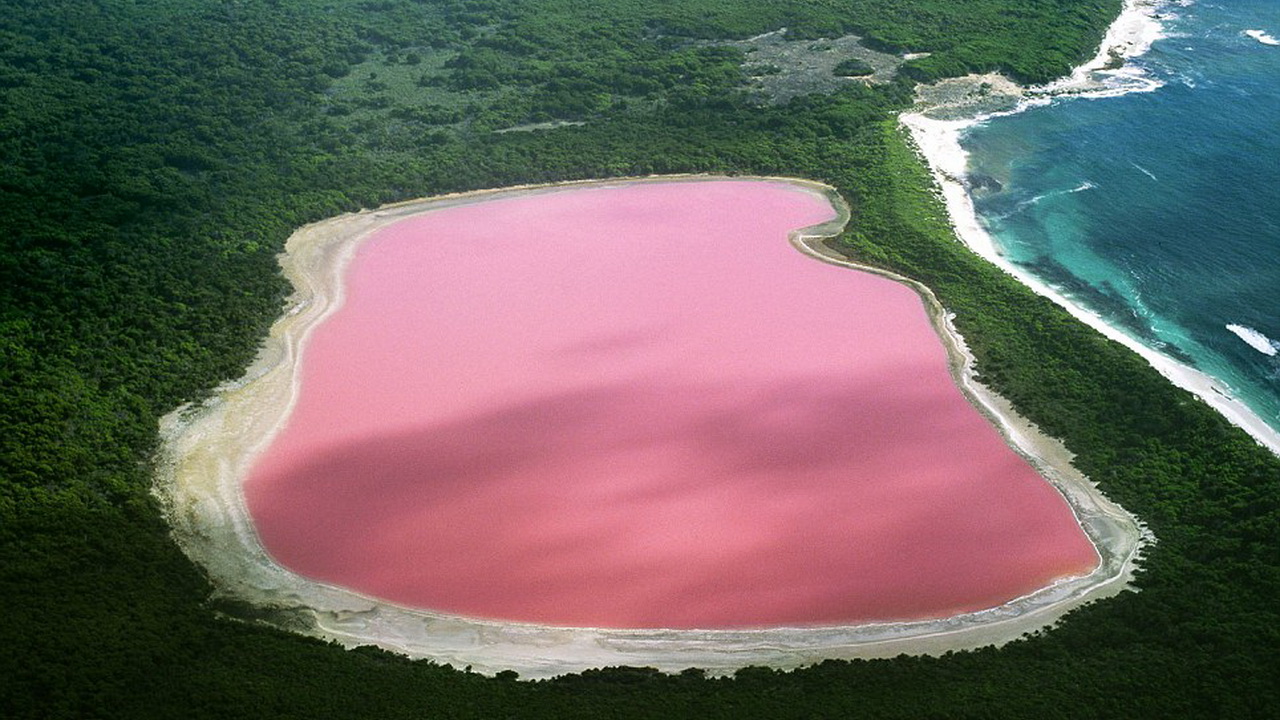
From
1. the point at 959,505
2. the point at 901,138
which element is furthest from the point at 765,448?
the point at 901,138

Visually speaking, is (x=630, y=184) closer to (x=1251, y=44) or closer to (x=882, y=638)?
(x=882, y=638)

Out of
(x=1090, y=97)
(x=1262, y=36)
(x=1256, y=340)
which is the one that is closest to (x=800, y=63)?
(x=1090, y=97)

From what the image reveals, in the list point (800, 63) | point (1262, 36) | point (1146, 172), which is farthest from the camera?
point (1262, 36)

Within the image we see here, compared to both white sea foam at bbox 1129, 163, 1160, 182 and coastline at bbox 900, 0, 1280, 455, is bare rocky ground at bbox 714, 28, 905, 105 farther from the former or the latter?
white sea foam at bbox 1129, 163, 1160, 182

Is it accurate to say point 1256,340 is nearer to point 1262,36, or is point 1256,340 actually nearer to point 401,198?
point 401,198

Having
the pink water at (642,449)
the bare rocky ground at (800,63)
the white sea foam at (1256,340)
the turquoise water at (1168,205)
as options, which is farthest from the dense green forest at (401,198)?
the white sea foam at (1256,340)
